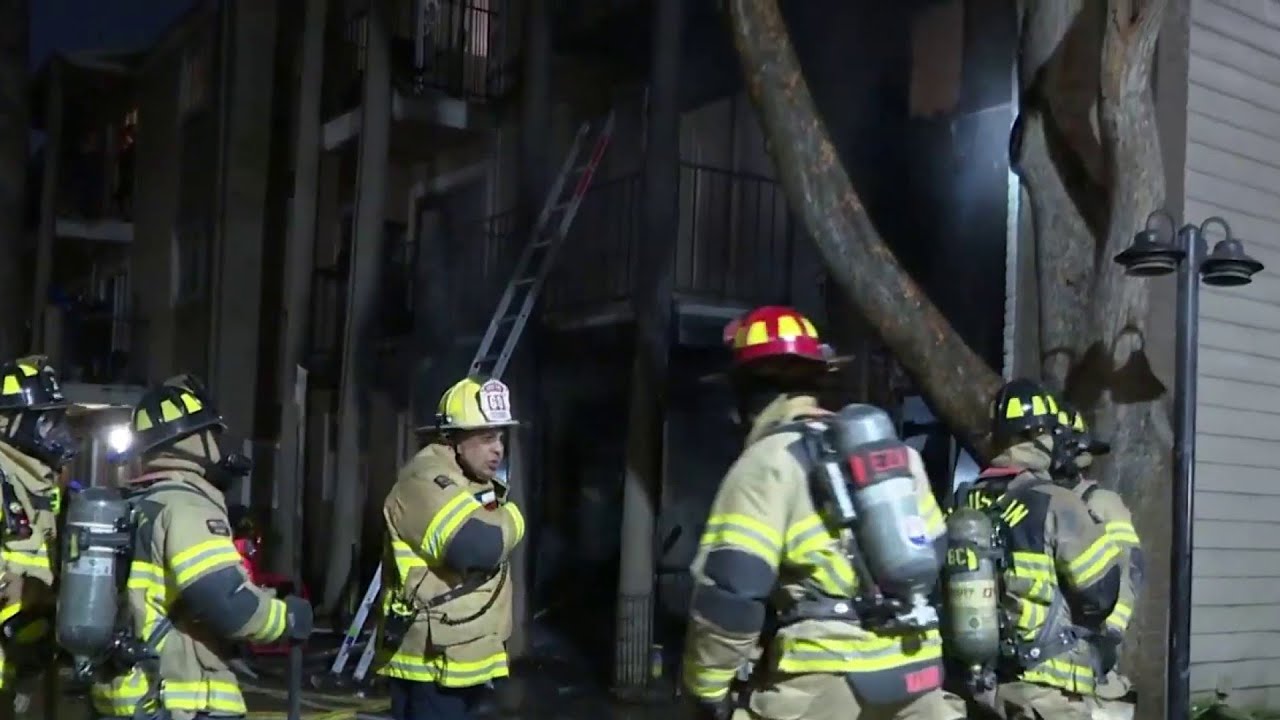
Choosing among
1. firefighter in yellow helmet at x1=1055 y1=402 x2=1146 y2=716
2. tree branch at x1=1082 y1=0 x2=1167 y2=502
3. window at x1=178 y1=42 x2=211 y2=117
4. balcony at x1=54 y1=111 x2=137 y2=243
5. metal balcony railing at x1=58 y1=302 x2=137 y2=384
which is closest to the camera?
firefighter in yellow helmet at x1=1055 y1=402 x2=1146 y2=716

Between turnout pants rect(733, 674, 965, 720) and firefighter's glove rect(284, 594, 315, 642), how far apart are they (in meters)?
1.45

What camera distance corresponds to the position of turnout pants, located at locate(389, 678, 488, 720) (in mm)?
4926

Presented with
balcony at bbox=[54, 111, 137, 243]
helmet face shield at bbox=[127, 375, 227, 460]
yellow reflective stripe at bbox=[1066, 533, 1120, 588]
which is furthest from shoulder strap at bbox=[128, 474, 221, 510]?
balcony at bbox=[54, 111, 137, 243]

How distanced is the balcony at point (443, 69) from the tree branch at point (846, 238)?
226 inches

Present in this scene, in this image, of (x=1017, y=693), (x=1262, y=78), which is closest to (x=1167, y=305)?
(x=1262, y=78)

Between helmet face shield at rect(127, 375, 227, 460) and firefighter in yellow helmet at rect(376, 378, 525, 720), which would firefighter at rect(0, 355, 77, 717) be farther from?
firefighter in yellow helmet at rect(376, 378, 525, 720)

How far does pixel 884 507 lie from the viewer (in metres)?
3.59

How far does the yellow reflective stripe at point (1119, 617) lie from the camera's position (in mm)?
4852

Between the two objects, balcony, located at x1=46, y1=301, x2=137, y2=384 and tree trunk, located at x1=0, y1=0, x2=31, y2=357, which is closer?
tree trunk, located at x1=0, y1=0, x2=31, y2=357

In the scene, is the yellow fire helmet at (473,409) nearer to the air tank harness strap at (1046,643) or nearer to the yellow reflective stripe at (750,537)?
the yellow reflective stripe at (750,537)

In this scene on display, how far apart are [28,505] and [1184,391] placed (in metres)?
4.60

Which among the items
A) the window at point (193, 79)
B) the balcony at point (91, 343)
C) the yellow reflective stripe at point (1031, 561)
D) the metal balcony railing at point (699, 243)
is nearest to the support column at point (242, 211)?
the window at point (193, 79)

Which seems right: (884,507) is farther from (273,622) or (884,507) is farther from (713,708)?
(273,622)

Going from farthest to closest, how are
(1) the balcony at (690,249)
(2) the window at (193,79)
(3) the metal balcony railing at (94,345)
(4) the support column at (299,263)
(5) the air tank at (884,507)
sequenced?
1. (3) the metal balcony railing at (94,345)
2. (2) the window at (193,79)
3. (4) the support column at (299,263)
4. (1) the balcony at (690,249)
5. (5) the air tank at (884,507)
